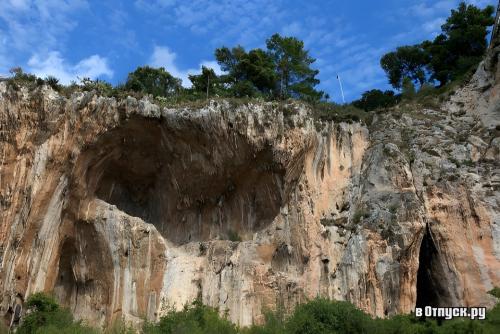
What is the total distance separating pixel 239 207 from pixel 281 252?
2985 mm

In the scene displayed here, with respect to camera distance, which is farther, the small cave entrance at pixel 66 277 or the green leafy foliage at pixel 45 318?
the small cave entrance at pixel 66 277

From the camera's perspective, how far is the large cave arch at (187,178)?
22844mm

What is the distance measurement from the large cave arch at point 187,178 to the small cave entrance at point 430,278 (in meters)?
5.99

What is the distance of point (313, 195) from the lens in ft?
75.7

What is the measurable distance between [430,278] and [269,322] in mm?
7089

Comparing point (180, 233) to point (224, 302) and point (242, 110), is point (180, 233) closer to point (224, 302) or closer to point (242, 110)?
point (224, 302)

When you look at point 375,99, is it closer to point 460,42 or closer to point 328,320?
point 460,42

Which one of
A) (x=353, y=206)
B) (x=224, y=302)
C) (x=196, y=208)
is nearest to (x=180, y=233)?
(x=196, y=208)

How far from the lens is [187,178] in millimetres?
23812

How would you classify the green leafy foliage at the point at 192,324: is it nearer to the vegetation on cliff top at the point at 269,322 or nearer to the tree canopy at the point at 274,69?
the vegetation on cliff top at the point at 269,322

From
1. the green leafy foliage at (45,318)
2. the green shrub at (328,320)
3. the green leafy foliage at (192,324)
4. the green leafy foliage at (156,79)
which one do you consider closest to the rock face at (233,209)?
the green leafy foliage at (45,318)

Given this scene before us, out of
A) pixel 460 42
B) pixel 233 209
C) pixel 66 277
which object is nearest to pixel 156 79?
pixel 233 209

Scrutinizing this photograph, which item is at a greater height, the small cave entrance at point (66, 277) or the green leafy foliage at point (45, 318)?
the small cave entrance at point (66, 277)

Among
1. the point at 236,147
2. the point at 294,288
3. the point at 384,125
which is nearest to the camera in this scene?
the point at 294,288
